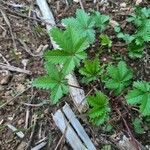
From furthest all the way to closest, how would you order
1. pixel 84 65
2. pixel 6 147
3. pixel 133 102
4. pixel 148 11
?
pixel 148 11 → pixel 84 65 → pixel 6 147 → pixel 133 102

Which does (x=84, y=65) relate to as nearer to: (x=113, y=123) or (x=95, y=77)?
(x=95, y=77)

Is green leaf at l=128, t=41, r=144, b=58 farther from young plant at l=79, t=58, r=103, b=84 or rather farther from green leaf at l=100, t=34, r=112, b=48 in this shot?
young plant at l=79, t=58, r=103, b=84

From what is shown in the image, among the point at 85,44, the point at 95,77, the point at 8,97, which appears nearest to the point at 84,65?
the point at 95,77

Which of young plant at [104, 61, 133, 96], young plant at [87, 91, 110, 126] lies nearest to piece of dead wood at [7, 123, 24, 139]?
young plant at [87, 91, 110, 126]

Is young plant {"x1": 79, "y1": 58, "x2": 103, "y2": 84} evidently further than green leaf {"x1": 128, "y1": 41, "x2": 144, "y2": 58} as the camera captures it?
No

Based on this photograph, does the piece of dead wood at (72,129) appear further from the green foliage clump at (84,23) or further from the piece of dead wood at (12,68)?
the green foliage clump at (84,23)

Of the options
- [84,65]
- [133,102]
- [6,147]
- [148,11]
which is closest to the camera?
[133,102]
